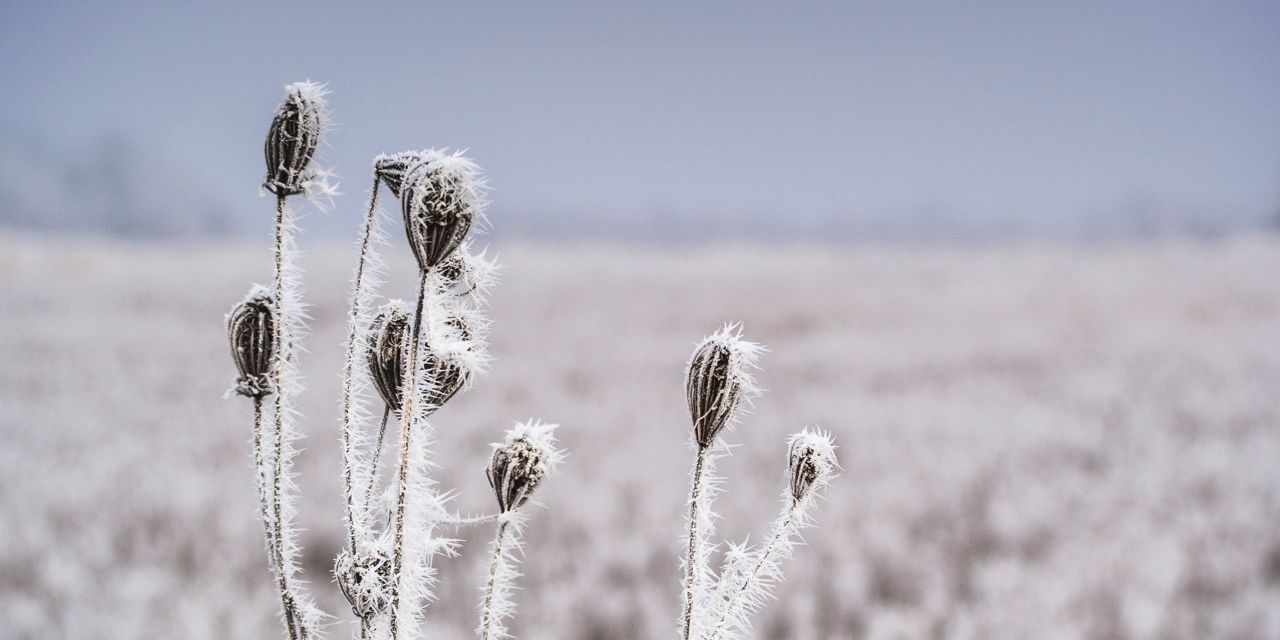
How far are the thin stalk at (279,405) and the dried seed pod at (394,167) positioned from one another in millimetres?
46

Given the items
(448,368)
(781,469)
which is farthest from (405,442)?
(781,469)

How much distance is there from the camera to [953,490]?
2.75 meters

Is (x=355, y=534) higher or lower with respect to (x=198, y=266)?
lower

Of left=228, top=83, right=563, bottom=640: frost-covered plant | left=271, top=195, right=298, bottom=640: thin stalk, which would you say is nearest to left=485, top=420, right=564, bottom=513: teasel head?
left=228, top=83, right=563, bottom=640: frost-covered plant

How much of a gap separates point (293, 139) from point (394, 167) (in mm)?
43

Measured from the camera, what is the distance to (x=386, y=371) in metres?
0.36

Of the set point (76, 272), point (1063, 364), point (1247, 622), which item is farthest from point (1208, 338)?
point (76, 272)

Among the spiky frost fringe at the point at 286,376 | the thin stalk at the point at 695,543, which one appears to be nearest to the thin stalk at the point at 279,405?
the spiky frost fringe at the point at 286,376

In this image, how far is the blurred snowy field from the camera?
1.91 metres

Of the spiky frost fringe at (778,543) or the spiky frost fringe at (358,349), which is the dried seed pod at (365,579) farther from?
the spiky frost fringe at (778,543)

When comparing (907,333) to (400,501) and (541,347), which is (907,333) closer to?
(541,347)

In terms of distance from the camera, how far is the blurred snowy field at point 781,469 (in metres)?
1.91

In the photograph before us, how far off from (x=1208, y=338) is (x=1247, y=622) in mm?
4390

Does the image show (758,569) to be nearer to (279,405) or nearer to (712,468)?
(712,468)
